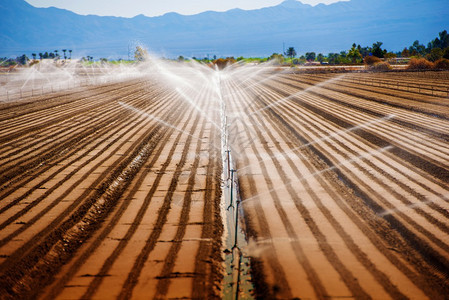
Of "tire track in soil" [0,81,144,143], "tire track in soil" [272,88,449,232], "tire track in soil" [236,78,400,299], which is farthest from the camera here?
"tire track in soil" [0,81,144,143]

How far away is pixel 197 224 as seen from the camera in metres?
8.07

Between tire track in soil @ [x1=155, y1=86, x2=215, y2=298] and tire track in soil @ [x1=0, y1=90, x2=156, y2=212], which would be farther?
tire track in soil @ [x1=0, y1=90, x2=156, y2=212]

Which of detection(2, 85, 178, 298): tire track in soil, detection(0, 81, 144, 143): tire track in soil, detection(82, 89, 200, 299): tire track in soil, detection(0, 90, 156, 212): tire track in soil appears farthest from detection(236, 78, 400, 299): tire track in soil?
detection(0, 81, 144, 143): tire track in soil

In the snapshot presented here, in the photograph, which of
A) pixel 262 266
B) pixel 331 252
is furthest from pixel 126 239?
pixel 331 252

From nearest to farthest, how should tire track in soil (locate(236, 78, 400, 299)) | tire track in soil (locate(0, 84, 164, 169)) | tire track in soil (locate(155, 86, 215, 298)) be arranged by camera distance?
tire track in soil (locate(236, 78, 400, 299))
tire track in soil (locate(155, 86, 215, 298))
tire track in soil (locate(0, 84, 164, 169))

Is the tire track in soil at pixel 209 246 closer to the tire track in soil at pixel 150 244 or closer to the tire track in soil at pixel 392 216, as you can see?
the tire track in soil at pixel 150 244

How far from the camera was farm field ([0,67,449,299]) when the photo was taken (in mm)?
6004

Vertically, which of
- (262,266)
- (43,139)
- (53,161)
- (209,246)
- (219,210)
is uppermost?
(43,139)

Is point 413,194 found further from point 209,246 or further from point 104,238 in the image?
point 104,238

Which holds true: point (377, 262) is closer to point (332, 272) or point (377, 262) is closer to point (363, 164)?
point (332, 272)

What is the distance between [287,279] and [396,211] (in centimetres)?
426

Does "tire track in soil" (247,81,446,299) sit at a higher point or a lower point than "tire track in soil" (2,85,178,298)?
lower

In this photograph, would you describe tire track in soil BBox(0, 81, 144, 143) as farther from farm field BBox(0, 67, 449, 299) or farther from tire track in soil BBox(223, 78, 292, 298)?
tire track in soil BBox(223, 78, 292, 298)

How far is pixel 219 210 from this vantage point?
8.98 metres
